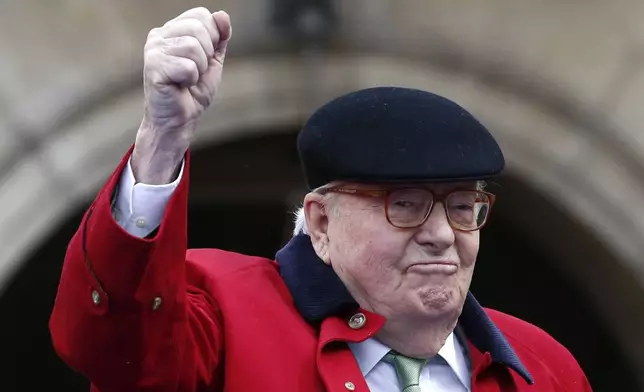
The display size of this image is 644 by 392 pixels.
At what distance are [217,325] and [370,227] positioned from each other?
27 centimetres

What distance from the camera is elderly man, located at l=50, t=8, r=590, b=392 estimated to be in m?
1.44

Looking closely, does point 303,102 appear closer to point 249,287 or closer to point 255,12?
point 255,12

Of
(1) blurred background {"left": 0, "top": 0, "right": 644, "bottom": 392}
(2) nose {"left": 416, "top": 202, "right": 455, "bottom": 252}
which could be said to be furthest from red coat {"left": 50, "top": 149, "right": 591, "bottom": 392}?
(1) blurred background {"left": 0, "top": 0, "right": 644, "bottom": 392}

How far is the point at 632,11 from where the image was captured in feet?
12.4

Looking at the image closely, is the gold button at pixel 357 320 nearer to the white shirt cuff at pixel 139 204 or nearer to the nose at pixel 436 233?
the nose at pixel 436 233

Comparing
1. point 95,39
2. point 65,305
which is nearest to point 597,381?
point 95,39

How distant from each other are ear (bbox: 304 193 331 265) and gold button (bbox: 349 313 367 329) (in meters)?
0.13

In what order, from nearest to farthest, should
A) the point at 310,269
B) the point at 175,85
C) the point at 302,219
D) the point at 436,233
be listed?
the point at 175,85 → the point at 436,233 → the point at 310,269 → the point at 302,219

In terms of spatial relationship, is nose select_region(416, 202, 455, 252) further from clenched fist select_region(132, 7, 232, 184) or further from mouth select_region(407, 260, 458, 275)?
clenched fist select_region(132, 7, 232, 184)

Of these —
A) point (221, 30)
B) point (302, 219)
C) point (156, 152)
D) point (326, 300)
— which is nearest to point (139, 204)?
point (156, 152)

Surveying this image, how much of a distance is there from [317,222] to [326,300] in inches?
5.5

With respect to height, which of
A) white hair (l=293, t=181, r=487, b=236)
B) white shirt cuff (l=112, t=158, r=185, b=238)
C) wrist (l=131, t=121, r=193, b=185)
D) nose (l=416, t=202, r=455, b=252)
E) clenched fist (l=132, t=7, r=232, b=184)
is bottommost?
white hair (l=293, t=181, r=487, b=236)

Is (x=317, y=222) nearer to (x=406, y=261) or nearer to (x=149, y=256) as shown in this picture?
(x=406, y=261)

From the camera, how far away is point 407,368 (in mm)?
1688
